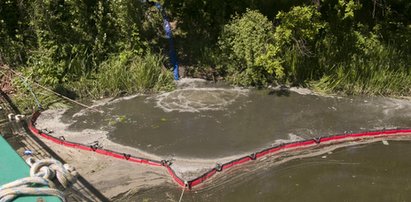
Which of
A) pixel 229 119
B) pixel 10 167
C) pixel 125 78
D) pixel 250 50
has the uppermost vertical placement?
pixel 250 50

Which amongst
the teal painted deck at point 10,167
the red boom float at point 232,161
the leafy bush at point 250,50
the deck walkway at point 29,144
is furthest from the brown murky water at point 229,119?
the teal painted deck at point 10,167

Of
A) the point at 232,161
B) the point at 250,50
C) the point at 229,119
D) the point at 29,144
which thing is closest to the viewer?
the point at 232,161

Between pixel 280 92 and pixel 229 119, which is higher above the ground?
pixel 280 92

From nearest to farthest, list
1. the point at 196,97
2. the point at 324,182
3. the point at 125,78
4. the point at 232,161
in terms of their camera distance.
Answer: the point at 324,182, the point at 232,161, the point at 196,97, the point at 125,78

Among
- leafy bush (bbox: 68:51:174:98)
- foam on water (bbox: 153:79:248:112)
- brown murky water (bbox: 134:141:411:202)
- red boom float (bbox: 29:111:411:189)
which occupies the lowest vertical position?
brown murky water (bbox: 134:141:411:202)

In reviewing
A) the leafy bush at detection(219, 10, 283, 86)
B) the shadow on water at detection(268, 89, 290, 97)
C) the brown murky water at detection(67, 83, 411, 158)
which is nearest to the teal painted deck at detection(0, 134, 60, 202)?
the brown murky water at detection(67, 83, 411, 158)

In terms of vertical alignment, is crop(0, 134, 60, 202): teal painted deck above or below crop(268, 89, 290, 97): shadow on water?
above

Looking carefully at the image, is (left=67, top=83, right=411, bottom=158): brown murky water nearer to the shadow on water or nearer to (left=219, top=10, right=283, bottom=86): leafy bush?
the shadow on water

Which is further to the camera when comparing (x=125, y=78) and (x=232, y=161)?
(x=125, y=78)

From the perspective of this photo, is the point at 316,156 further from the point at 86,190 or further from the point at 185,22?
the point at 185,22

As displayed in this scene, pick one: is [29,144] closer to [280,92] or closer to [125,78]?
[125,78]

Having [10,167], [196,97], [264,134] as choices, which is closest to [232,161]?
[264,134]

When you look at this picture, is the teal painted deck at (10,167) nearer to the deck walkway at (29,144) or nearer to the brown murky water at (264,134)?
the deck walkway at (29,144)
